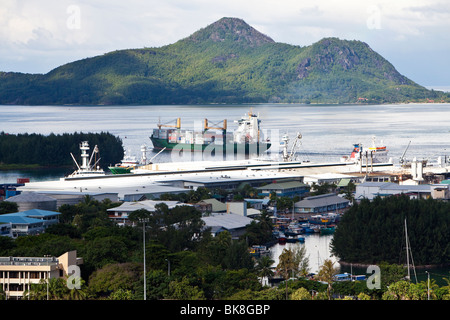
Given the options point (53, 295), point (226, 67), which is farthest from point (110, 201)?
point (226, 67)

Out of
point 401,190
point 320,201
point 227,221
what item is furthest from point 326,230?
point 401,190

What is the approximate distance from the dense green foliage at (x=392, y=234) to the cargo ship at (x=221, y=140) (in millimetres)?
40041

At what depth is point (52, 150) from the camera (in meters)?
51.1

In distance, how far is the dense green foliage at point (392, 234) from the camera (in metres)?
19.0

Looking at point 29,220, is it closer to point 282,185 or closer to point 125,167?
point 282,185

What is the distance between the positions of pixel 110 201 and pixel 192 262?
1132 centimetres

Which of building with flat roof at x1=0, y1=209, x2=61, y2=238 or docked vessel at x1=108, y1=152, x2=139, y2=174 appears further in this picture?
docked vessel at x1=108, y1=152, x2=139, y2=174

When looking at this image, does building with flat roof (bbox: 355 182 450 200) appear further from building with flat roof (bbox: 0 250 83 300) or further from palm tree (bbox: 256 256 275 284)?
building with flat roof (bbox: 0 250 83 300)

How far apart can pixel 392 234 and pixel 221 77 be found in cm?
12692

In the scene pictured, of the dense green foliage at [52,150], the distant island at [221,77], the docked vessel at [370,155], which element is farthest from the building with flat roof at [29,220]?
the distant island at [221,77]

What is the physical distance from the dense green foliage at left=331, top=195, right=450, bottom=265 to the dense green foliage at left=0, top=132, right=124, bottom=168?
1251 inches

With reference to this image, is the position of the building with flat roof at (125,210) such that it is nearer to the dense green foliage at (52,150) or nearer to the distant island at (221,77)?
the dense green foliage at (52,150)

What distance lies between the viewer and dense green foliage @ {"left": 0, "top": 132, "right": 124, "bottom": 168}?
167ft

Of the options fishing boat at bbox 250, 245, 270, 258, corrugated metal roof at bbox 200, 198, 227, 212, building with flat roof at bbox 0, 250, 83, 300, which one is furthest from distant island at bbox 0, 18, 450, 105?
building with flat roof at bbox 0, 250, 83, 300
